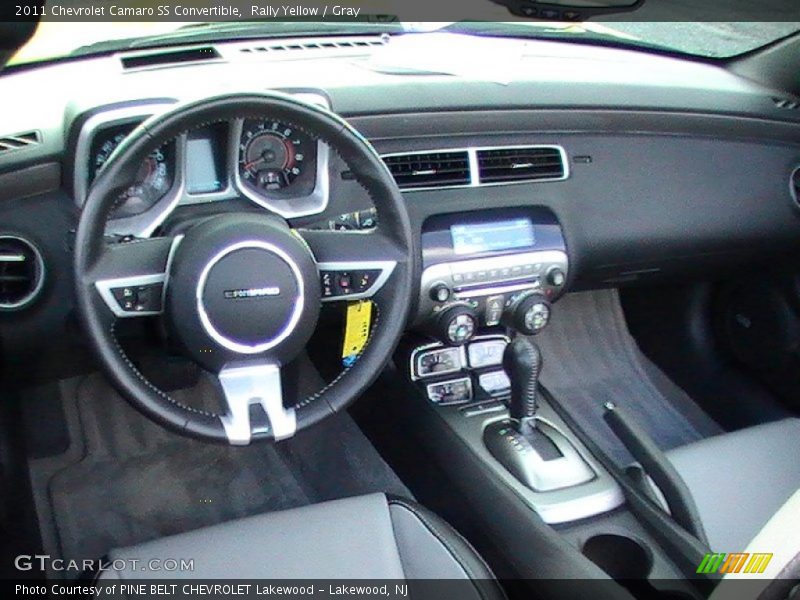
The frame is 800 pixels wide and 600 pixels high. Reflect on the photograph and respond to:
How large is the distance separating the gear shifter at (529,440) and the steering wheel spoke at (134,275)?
30.2 inches

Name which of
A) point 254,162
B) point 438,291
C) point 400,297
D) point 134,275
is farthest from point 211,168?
point 438,291

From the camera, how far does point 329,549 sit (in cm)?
162

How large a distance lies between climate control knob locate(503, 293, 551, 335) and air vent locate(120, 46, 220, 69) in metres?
0.84

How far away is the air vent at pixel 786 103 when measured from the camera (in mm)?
2516

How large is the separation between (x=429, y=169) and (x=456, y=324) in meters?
0.33

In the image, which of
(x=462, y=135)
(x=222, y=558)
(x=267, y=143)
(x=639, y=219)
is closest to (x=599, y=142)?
(x=639, y=219)

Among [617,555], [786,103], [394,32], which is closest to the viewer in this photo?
[617,555]

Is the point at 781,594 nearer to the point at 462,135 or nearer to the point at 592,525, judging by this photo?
the point at 592,525

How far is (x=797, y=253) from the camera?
8.55 feet

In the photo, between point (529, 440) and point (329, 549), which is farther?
point (529, 440)

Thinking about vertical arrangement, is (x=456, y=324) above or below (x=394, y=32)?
below

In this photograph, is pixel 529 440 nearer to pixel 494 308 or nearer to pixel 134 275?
pixel 494 308

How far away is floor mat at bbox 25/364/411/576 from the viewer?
7.45ft

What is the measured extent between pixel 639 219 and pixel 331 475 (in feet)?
3.27
